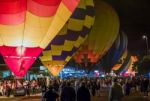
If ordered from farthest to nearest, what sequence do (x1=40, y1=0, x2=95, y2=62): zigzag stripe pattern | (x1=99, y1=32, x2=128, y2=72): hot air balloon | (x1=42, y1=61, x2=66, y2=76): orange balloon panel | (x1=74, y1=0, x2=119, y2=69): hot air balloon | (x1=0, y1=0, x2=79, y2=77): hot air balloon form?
(x1=99, y1=32, x2=128, y2=72): hot air balloon → (x1=74, y1=0, x2=119, y2=69): hot air balloon → (x1=42, y1=61, x2=66, y2=76): orange balloon panel → (x1=40, y1=0, x2=95, y2=62): zigzag stripe pattern → (x1=0, y1=0, x2=79, y2=77): hot air balloon

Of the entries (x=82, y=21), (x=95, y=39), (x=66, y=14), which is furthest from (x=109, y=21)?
(x=66, y=14)

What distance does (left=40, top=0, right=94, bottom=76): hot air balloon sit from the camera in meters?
39.2

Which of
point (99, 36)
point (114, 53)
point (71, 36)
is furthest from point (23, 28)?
point (114, 53)

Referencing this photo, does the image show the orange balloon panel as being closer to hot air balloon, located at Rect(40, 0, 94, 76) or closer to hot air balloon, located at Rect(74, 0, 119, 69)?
hot air balloon, located at Rect(40, 0, 94, 76)

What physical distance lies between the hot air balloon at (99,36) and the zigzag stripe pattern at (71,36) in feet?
24.6

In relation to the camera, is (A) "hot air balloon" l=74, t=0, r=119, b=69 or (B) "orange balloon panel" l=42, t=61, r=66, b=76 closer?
(B) "orange balloon panel" l=42, t=61, r=66, b=76

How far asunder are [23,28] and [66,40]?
16.7m

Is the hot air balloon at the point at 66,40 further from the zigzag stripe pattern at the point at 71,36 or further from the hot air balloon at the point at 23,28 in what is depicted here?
the hot air balloon at the point at 23,28

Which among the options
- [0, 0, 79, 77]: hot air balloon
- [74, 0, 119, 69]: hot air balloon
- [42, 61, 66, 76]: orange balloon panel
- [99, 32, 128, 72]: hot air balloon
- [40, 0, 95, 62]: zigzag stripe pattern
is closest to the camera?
[0, 0, 79, 77]: hot air balloon

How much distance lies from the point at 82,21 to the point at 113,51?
80.4 feet

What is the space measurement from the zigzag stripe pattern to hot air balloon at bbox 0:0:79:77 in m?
14.6

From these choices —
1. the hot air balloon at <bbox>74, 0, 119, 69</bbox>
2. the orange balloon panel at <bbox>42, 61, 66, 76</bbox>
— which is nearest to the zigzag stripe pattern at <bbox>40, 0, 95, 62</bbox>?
the orange balloon panel at <bbox>42, 61, 66, 76</bbox>

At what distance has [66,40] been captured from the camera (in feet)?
130

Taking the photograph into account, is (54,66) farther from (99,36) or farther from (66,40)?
(99,36)
